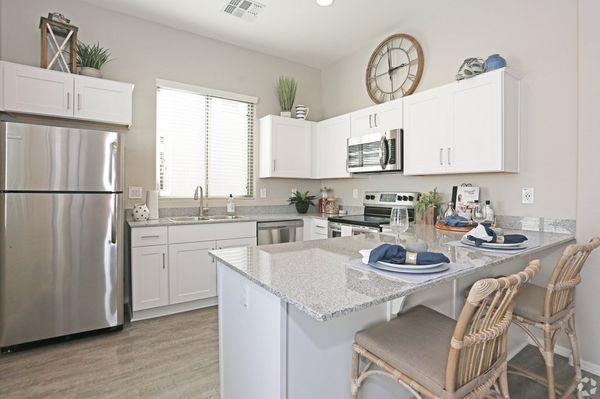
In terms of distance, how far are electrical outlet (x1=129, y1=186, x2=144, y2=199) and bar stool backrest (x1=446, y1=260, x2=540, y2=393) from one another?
321 cm

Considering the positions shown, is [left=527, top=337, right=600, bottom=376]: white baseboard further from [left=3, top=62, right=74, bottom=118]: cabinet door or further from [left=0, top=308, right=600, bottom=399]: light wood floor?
[left=3, top=62, right=74, bottom=118]: cabinet door

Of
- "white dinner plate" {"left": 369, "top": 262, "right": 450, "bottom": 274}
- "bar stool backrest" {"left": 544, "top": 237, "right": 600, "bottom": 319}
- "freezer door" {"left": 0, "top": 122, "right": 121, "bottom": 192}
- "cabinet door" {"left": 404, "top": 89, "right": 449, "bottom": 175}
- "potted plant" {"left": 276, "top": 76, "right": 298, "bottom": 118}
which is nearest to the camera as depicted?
"white dinner plate" {"left": 369, "top": 262, "right": 450, "bottom": 274}

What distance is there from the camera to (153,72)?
3.40 metres

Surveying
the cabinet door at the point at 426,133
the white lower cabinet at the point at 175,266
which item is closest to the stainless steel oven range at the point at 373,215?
the cabinet door at the point at 426,133

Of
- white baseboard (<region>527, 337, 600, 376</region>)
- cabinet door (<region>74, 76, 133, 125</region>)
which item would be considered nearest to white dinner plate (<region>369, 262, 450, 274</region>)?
white baseboard (<region>527, 337, 600, 376</region>)

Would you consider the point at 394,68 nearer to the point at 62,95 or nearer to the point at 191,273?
the point at 191,273

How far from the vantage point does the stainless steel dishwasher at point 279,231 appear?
3518 millimetres

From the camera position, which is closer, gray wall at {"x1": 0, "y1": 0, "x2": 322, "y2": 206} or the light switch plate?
the light switch plate

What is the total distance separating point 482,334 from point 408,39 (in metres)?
3.21

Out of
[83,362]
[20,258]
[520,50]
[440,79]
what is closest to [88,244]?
[20,258]

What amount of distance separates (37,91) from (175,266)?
5.98ft

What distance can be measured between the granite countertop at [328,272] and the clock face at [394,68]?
2.06m

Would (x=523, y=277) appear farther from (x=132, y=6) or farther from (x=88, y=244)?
(x=132, y=6)

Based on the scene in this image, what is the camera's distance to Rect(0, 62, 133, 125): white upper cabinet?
2432 mm
